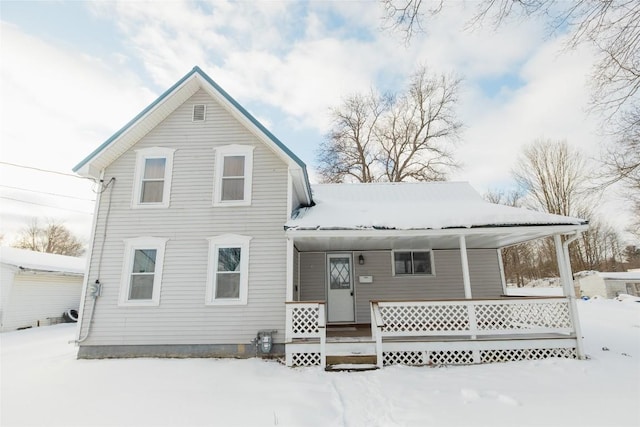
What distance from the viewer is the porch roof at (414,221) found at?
7.35 m

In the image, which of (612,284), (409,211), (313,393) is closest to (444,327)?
(409,211)

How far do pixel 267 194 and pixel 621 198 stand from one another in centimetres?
1529

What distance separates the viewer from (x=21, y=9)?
765 centimetres

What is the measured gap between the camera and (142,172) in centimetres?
877

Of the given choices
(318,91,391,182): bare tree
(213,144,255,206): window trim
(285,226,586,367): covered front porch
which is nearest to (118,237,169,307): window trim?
(213,144,255,206): window trim

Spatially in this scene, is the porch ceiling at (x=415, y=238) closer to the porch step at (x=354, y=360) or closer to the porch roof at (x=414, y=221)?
the porch roof at (x=414, y=221)

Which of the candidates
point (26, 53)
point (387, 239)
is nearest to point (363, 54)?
point (387, 239)

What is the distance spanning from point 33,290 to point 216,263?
12755 millimetres

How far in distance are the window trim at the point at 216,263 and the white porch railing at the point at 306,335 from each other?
136 cm

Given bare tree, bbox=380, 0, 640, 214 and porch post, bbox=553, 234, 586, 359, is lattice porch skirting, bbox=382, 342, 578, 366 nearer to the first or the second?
porch post, bbox=553, 234, 586, 359

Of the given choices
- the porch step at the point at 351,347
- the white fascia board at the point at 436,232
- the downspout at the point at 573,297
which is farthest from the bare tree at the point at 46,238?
the downspout at the point at 573,297

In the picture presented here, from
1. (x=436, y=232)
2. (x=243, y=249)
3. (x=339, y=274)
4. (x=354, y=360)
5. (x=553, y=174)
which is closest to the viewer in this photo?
(x=354, y=360)

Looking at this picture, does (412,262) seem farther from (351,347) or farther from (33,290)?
(33,290)

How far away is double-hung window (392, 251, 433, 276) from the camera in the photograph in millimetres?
10320
